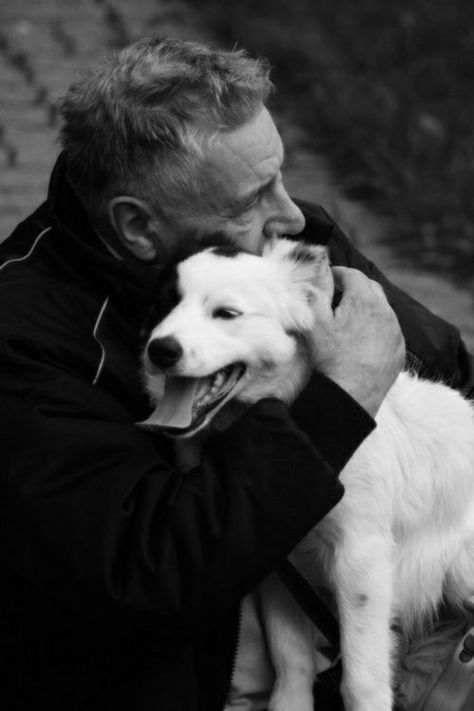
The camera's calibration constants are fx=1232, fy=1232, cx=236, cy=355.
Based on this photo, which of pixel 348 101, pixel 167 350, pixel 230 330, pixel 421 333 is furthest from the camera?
pixel 348 101

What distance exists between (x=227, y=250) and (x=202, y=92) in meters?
0.35

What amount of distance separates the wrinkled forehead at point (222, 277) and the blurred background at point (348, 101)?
9.41ft

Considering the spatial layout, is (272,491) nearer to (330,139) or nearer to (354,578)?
(354,578)

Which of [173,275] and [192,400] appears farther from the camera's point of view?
[173,275]

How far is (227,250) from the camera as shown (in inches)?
98.5

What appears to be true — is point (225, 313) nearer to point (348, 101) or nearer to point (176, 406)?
point (176, 406)

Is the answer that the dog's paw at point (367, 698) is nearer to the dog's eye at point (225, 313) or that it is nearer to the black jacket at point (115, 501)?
the black jacket at point (115, 501)

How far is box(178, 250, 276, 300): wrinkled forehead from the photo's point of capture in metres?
2.40

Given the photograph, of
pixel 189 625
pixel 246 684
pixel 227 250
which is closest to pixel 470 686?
pixel 246 684

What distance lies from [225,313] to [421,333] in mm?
858

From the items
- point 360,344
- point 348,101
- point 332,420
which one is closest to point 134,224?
point 360,344

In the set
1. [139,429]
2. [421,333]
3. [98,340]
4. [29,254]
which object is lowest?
[139,429]

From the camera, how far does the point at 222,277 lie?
2.41 m

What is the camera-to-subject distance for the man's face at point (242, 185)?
259cm
